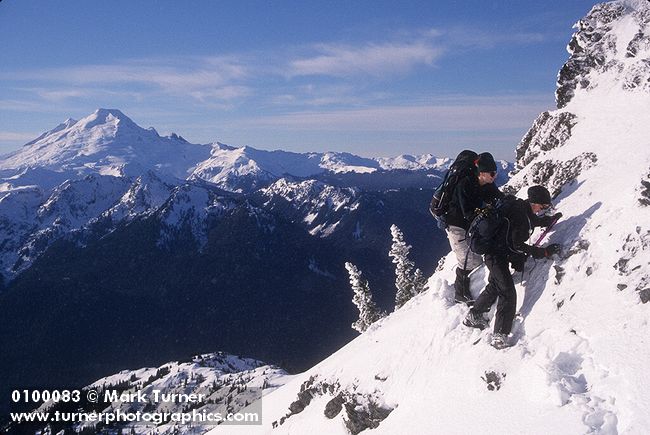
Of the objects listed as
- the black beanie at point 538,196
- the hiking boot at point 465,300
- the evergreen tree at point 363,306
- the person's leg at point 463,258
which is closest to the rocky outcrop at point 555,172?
the black beanie at point 538,196

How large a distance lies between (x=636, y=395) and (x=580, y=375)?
3.84ft

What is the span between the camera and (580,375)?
29.3 ft

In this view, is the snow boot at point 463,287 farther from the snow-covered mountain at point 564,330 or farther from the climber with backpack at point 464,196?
the snow-covered mountain at point 564,330

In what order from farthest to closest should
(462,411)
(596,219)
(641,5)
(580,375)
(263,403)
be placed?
(263,403) < (641,5) < (596,219) < (462,411) < (580,375)

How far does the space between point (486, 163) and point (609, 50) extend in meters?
13.9

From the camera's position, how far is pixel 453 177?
40.1 ft

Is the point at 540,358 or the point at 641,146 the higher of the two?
the point at 641,146

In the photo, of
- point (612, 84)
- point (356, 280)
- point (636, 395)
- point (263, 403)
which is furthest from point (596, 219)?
point (356, 280)

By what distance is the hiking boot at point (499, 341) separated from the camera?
1078 cm

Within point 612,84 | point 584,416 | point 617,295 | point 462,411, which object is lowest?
point 462,411

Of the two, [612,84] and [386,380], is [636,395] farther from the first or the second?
[612,84]

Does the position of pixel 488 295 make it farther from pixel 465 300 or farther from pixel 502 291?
pixel 465 300

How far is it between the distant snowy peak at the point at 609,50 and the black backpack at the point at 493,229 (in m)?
10.9

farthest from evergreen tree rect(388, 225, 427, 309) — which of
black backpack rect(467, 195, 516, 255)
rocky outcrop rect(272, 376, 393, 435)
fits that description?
black backpack rect(467, 195, 516, 255)
